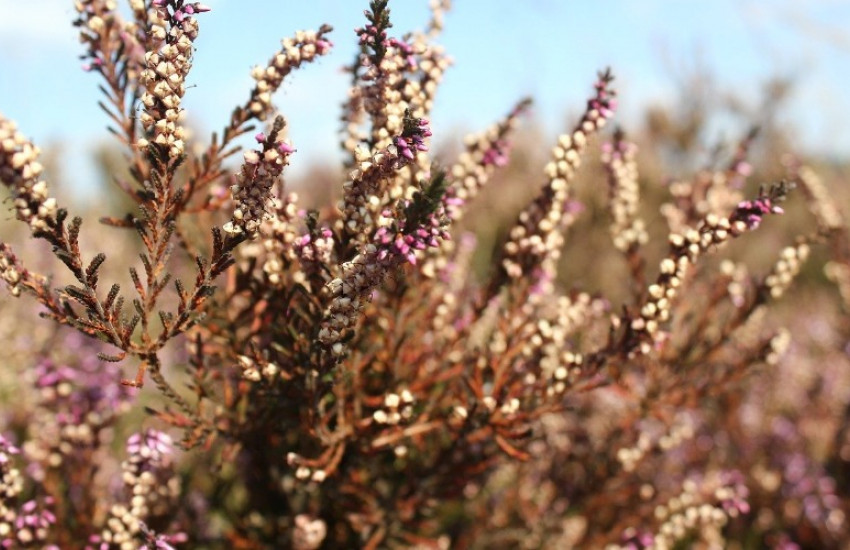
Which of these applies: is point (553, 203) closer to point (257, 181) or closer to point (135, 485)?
point (257, 181)

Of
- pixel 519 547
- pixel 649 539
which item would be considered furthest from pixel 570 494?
pixel 649 539

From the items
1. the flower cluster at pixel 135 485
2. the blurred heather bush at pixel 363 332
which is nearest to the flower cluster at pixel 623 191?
the blurred heather bush at pixel 363 332

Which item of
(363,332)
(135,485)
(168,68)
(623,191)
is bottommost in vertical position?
(135,485)

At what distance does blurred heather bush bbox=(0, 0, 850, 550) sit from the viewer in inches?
70.8

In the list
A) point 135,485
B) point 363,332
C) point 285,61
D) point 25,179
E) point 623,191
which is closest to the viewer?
point 25,179

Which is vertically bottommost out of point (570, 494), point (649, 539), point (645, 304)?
point (649, 539)

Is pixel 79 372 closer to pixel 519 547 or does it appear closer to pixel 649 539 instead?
pixel 519 547

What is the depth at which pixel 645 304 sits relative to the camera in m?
2.40

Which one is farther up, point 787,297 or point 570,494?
point 787,297

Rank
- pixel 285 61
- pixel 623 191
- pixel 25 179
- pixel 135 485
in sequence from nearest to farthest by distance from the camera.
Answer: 1. pixel 25 179
2. pixel 285 61
3. pixel 135 485
4. pixel 623 191

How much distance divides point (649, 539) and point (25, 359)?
371 centimetres

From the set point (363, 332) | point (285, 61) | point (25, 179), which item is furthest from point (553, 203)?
point (25, 179)

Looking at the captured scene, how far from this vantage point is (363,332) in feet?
8.10

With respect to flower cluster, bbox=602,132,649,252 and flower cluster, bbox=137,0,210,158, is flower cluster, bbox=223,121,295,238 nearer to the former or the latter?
flower cluster, bbox=137,0,210,158
